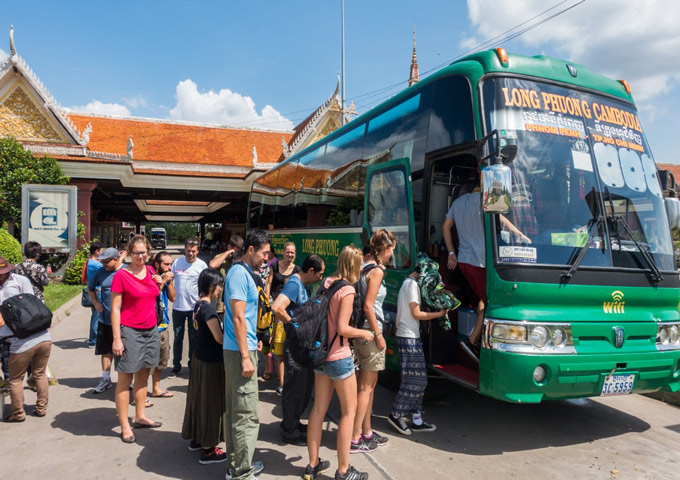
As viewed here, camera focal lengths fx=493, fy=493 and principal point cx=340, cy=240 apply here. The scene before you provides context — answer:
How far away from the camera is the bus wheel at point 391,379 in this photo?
19.0ft

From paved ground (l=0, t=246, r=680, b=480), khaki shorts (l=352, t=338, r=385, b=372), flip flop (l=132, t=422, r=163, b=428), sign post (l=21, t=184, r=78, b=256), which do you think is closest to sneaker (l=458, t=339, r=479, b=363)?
paved ground (l=0, t=246, r=680, b=480)

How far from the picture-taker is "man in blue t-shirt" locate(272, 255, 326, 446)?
4.24 metres

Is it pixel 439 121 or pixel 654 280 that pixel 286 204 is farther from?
pixel 654 280

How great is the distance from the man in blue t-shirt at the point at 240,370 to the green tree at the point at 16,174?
1692 centimetres

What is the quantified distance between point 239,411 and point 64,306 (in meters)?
9.95

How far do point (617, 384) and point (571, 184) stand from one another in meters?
1.75

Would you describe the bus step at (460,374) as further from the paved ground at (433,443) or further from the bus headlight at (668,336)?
the bus headlight at (668,336)

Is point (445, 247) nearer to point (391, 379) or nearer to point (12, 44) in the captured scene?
point (391, 379)

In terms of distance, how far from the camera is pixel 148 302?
458 cm

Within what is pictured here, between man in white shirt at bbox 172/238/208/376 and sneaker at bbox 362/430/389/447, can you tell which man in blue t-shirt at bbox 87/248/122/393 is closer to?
man in white shirt at bbox 172/238/208/376

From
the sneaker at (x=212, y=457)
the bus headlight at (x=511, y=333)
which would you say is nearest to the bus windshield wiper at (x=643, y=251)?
the bus headlight at (x=511, y=333)

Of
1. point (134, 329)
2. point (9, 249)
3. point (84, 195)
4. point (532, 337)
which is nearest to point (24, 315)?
point (134, 329)

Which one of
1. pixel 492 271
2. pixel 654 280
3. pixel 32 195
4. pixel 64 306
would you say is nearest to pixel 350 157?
pixel 492 271

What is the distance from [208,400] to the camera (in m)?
3.95
